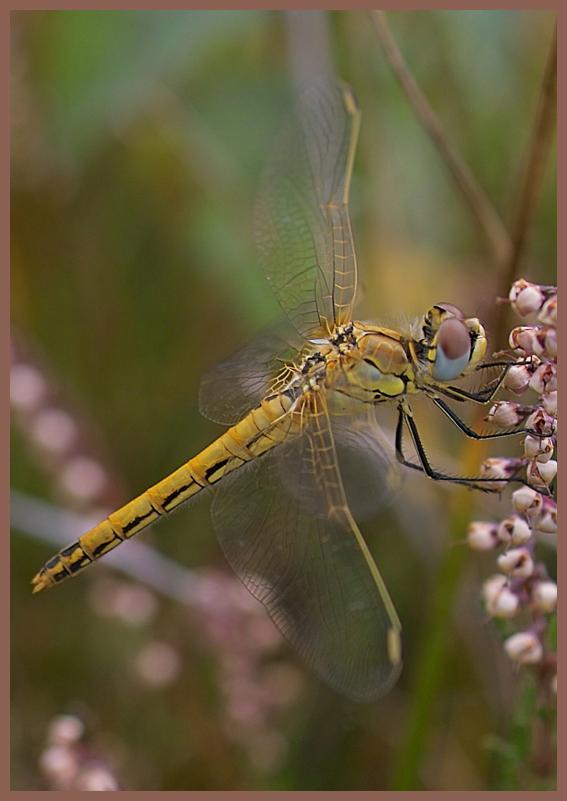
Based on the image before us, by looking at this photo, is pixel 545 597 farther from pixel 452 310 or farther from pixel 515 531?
pixel 452 310

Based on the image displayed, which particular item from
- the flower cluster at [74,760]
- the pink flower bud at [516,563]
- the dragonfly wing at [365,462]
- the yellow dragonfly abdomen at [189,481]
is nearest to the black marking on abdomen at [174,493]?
the yellow dragonfly abdomen at [189,481]

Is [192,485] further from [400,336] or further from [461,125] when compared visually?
[461,125]

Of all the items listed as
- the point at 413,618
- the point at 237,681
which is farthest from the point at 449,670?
the point at 237,681

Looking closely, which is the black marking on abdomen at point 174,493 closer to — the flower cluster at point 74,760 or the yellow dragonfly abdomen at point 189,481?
the yellow dragonfly abdomen at point 189,481

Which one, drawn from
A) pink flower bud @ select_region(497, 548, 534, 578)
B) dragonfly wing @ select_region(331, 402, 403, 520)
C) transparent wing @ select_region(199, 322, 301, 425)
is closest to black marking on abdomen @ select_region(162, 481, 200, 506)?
transparent wing @ select_region(199, 322, 301, 425)

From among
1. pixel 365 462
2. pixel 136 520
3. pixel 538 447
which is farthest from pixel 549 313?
pixel 136 520
